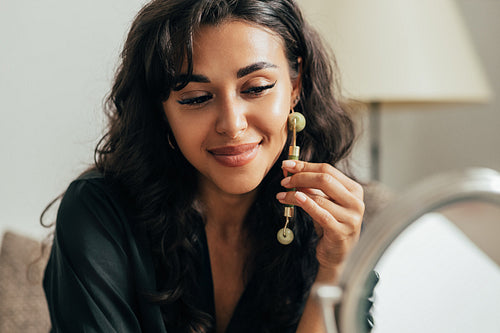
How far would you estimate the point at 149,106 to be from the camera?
1077mm

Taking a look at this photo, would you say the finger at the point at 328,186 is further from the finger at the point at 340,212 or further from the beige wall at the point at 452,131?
the beige wall at the point at 452,131

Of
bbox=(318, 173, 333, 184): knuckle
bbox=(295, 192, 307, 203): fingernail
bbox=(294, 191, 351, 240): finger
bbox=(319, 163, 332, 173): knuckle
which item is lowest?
bbox=(294, 191, 351, 240): finger

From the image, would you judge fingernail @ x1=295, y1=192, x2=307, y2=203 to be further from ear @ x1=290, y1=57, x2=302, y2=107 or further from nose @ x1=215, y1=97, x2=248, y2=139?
ear @ x1=290, y1=57, x2=302, y2=107

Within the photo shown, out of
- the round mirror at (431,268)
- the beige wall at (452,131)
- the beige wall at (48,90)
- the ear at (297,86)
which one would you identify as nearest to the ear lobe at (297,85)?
the ear at (297,86)

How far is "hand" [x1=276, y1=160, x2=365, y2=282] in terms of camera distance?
91 cm

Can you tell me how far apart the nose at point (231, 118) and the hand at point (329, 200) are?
106 mm

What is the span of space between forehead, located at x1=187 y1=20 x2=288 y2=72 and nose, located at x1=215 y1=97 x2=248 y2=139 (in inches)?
2.5

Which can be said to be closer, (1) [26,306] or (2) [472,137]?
(1) [26,306]

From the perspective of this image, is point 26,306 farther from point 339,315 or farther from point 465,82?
point 465,82

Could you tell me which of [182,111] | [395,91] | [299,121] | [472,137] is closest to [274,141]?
[299,121]

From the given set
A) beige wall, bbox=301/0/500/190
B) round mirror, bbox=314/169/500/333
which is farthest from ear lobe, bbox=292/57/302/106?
beige wall, bbox=301/0/500/190

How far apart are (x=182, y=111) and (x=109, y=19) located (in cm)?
90

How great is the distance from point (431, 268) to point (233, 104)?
0.42 metres

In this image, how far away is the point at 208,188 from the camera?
118cm
